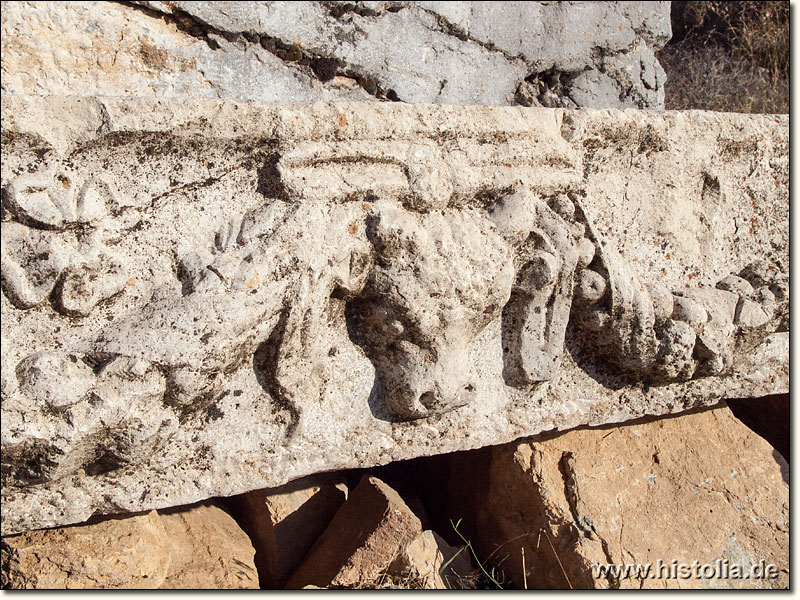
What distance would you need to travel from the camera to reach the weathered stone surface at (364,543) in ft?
6.66

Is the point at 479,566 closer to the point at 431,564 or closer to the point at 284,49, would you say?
the point at 431,564

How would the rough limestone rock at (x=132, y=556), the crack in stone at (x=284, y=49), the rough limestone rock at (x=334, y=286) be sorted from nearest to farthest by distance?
the rough limestone rock at (x=334, y=286) < the rough limestone rock at (x=132, y=556) < the crack in stone at (x=284, y=49)

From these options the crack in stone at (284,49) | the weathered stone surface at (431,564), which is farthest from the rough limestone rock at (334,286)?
the crack in stone at (284,49)

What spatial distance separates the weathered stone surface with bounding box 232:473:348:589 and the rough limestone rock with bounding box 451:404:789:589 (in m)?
0.44

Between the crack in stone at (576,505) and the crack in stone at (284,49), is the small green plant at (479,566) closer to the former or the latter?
the crack in stone at (576,505)

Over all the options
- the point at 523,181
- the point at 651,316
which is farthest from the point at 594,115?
the point at 651,316

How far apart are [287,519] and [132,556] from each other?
465mm

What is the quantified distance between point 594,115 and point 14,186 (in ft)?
4.31

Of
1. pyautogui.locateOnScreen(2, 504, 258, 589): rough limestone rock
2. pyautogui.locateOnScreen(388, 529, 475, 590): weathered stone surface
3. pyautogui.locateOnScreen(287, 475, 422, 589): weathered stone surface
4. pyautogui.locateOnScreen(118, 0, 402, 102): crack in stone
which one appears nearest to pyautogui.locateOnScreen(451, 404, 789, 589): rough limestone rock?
pyautogui.locateOnScreen(388, 529, 475, 590): weathered stone surface

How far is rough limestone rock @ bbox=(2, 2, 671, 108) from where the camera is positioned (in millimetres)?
1945

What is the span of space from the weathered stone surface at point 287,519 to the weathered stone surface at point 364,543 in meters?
0.07

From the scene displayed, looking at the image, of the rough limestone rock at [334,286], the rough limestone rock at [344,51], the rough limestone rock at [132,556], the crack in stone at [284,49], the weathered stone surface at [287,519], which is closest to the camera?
the rough limestone rock at [334,286]

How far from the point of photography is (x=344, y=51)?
2305mm

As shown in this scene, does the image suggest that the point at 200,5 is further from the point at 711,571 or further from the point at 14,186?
the point at 711,571
